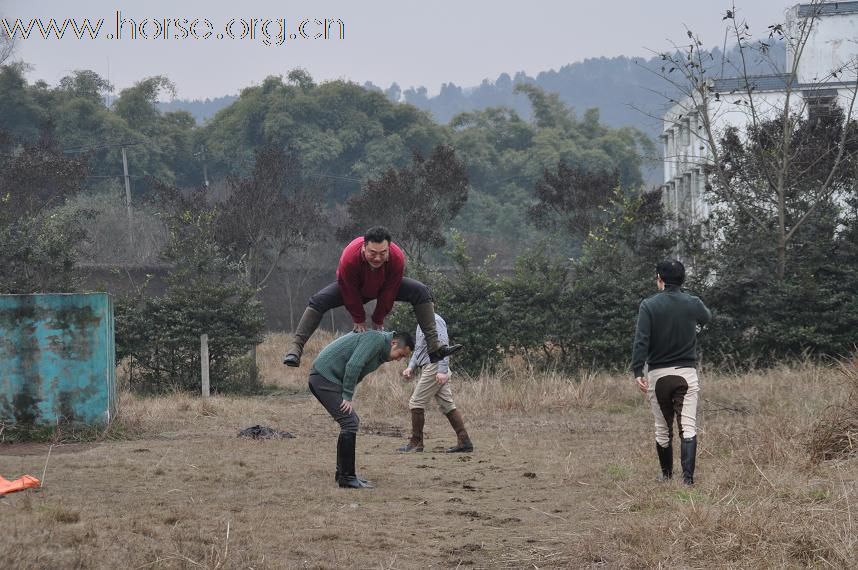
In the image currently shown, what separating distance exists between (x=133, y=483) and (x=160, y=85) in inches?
2248

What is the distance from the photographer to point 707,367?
20625 millimetres

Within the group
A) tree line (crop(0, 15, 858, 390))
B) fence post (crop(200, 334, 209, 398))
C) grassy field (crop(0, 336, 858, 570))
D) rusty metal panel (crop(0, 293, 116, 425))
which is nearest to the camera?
grassy field (crop(0, 336, 858, 570))

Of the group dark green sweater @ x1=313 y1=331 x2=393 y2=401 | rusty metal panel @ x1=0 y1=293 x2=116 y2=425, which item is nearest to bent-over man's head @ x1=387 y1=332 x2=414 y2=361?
dark green sweater @ x1=313 y1=331 x2=393 y2=401

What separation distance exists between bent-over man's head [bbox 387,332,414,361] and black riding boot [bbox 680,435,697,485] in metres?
2.32

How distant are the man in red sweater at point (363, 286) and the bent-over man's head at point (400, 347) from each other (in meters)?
0.28

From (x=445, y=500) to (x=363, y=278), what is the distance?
1934 millimetres

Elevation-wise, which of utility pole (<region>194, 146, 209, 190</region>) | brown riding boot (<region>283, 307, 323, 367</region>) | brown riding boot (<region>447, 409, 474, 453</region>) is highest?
utility pole (<region>194, 146, 209, 190</region>)

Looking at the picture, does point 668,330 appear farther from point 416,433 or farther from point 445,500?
point 416,433

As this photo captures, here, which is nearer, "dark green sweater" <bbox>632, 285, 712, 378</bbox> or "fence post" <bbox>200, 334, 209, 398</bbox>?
"dark green sweater" <bbox>632, 285, 712, 378</bbox>

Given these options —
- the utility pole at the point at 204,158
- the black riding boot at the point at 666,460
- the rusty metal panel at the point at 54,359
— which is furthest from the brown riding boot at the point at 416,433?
the utility pole at the point at 204,158

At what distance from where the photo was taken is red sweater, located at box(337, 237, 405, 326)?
941cm

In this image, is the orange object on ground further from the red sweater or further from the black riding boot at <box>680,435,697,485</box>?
the black riding boot at <box>680,435,697,485</box>

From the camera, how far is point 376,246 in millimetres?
9172

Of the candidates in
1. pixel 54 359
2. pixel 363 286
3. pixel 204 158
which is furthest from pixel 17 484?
pixel 204 158
